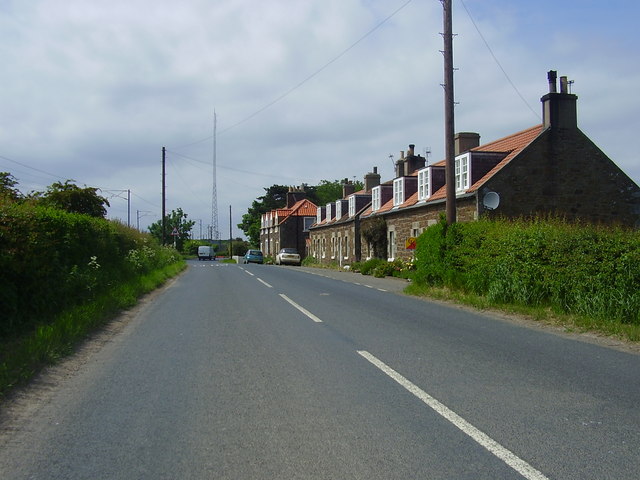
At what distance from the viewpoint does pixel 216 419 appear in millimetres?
5426

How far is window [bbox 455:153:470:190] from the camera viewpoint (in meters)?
26.8

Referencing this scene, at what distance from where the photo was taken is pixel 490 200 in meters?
24.7

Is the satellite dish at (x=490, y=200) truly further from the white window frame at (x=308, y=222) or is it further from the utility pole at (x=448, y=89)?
the white window frame at (x=308, y=222)

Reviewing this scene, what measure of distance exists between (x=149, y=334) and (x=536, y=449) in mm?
7691

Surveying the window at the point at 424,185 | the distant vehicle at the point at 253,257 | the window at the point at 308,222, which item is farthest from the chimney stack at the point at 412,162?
the window at the point at 308,222

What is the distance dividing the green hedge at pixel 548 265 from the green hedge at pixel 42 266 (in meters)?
10.0

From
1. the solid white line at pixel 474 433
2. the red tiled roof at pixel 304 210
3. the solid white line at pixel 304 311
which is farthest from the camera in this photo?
the red tiled roof at pixel 304 210

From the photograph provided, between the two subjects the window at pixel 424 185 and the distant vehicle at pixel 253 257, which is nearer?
the window at pixel 424 185

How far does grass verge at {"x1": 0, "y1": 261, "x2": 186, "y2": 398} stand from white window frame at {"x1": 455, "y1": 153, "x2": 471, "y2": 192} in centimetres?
1754

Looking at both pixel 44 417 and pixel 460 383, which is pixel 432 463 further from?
pixel 44 417

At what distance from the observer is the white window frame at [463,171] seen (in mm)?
26656

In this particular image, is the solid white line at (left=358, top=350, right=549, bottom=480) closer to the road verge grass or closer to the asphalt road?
the asphalt road

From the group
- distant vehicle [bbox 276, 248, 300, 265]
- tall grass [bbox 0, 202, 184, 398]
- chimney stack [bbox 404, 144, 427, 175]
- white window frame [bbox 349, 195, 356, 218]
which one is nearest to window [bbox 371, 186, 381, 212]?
chimney stack [bbox 404, 144, 427, 175]

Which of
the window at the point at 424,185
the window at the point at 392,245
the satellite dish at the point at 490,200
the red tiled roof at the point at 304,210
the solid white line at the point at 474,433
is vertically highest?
the red tiled roof at the point at 304,210
